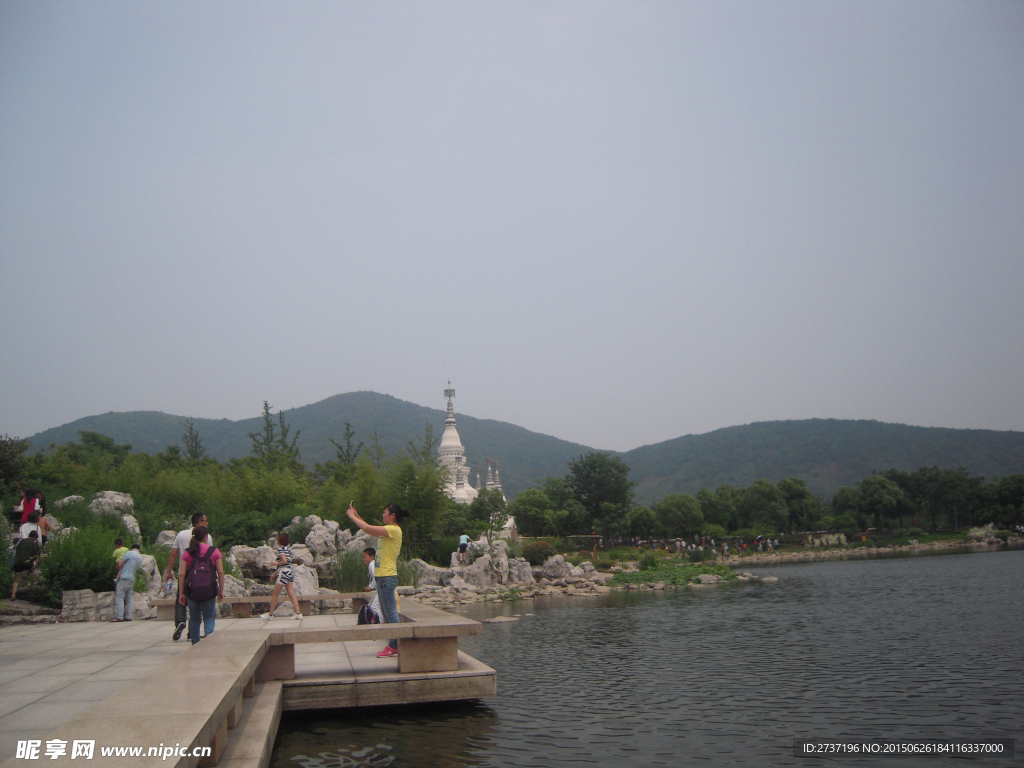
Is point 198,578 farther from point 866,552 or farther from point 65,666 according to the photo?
point 866,552

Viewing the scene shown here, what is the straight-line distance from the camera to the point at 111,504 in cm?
1903

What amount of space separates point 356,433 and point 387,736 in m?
154

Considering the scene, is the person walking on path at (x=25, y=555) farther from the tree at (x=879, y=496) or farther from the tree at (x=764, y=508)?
the tree at (x=879, y=496)

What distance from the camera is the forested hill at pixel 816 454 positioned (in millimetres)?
124250

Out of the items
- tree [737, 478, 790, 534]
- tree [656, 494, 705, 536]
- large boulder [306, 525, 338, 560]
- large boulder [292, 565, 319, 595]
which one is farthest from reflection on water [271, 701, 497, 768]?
tree [737, 478, 790, 534]

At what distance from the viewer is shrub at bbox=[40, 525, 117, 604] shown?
1205cm

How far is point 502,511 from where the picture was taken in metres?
42.6

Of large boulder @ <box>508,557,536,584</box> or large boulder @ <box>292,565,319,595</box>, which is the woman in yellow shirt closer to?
large boulder @ <box>292,565,319,595</box>

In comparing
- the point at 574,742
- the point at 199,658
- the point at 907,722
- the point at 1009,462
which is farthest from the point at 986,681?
the point at 1009,462

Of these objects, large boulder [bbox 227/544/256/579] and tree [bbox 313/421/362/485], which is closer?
large boulder [bbox 227/544/256/579]

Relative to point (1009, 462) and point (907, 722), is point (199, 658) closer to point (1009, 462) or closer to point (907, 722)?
point (907, 722)

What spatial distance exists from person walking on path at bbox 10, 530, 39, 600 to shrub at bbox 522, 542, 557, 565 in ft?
72.6

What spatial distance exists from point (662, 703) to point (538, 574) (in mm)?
22137

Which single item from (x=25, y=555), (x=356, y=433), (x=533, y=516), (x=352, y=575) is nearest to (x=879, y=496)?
(x=533, y=516)
